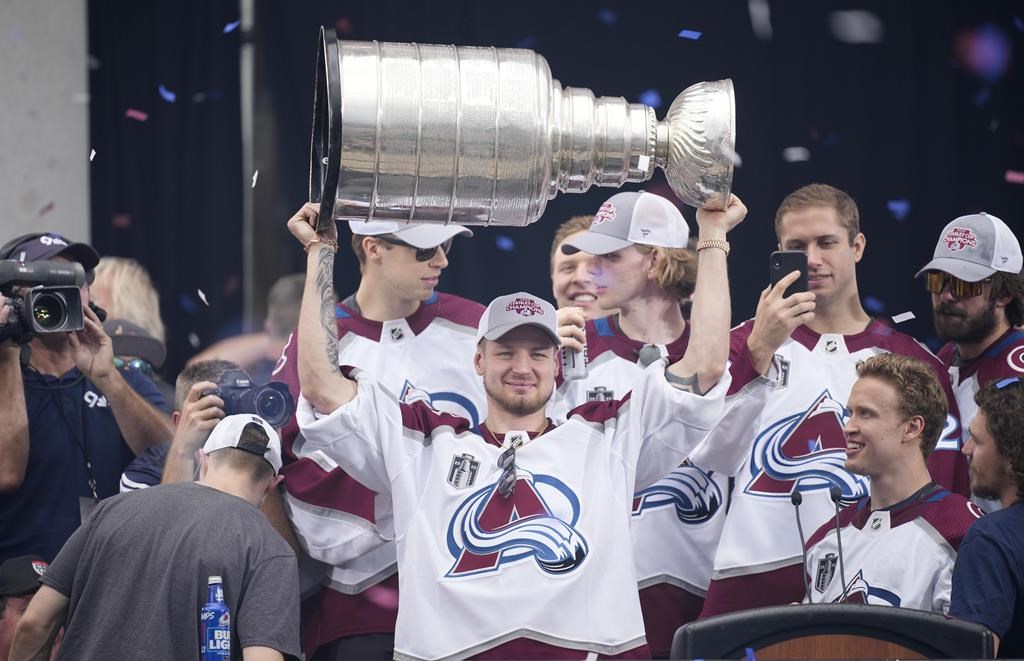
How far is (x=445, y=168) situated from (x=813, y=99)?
9.31 feet

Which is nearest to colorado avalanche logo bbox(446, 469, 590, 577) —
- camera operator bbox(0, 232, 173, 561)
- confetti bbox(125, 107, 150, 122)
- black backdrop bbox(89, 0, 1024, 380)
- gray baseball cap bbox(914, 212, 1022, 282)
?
camera operator bbox(0, 232, 173, 561)

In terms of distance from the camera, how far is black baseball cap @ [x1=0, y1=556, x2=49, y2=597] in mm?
3064

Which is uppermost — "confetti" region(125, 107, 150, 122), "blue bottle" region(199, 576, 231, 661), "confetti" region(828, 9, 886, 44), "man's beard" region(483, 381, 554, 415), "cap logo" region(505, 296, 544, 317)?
"confetti" region(828, 9, 886, 44)

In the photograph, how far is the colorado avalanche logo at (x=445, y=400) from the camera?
3527mm

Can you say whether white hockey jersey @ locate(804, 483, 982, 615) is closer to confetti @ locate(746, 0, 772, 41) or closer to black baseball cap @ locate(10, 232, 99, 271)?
black baseball cap @ locate(10, 232, 99, 271)

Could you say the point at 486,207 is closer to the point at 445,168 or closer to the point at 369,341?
the point at 445,168

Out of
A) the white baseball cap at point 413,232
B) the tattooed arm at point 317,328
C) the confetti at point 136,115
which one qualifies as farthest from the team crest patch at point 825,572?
the confetti at point 136,115

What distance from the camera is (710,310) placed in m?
3.03

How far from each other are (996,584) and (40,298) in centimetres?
219

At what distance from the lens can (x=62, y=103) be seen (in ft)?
16.4

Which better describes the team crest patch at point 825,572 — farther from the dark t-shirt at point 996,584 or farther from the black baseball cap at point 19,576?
the black baseball cap at point 19,576

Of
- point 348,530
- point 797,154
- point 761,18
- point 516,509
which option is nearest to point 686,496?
point 516,509

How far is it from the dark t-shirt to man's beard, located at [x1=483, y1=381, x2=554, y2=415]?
972mm

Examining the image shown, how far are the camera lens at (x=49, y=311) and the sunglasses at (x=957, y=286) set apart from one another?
2.23 m
